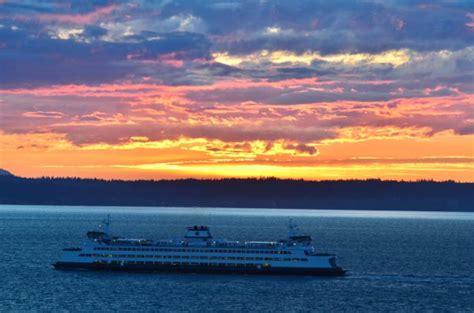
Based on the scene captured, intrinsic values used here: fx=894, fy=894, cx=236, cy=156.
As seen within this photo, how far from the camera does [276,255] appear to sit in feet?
468

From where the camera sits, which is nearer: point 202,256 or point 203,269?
point 203,269

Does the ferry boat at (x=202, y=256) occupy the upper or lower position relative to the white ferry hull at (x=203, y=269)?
upper

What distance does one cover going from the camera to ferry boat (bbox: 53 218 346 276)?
141750 millimetres

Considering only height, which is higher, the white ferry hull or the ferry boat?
the ferry boat

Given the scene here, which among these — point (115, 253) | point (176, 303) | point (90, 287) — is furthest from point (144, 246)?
point (176, 303)

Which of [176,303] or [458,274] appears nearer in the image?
[176,303]

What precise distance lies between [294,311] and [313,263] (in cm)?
3277

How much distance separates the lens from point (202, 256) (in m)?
145

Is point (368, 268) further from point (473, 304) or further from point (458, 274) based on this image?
point (473, 304)

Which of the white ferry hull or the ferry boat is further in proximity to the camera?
the ferry boat

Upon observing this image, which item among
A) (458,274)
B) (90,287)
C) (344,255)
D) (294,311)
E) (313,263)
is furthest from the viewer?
(344,255)

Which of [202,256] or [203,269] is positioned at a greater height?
[202,256]

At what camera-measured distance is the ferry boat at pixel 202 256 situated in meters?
142

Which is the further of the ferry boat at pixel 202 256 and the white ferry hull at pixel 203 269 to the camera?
the ferry boat at pixel 202 256
